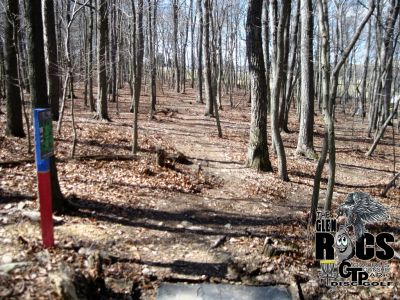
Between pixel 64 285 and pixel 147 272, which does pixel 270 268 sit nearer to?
pixel 147 272

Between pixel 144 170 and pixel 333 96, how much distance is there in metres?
4.54

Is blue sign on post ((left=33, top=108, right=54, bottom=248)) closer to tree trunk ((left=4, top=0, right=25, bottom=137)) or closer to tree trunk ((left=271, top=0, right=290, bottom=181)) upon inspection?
tree trunk ((left=271, top=0, right=290, bottom=181))

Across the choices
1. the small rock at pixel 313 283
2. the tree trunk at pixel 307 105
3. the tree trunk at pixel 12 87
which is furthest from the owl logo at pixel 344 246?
the tree trunk at pixel 12 87

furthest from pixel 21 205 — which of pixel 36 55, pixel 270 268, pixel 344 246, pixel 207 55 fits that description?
pixel 207 55

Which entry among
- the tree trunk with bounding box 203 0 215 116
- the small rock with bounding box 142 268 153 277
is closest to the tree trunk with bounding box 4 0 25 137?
the small rock with bounding box 142 268 153 277

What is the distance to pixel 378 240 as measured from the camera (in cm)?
620

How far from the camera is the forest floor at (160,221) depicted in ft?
15.4

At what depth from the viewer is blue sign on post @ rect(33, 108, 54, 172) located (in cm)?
450

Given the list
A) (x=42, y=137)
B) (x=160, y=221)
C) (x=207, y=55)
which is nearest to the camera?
(x=42, y=137)

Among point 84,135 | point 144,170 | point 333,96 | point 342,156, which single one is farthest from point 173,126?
point 333,96
